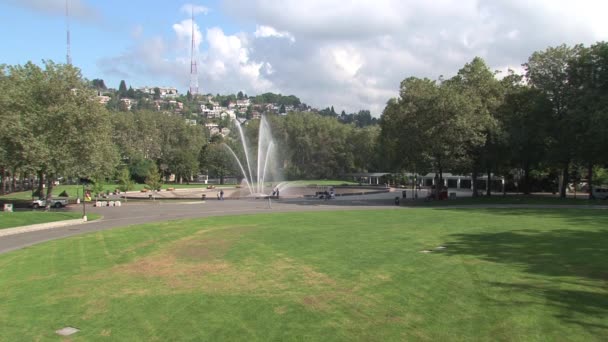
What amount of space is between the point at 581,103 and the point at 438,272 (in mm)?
41490

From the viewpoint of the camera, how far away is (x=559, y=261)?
15430 millimetres

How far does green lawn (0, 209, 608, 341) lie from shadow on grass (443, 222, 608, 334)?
0.06m

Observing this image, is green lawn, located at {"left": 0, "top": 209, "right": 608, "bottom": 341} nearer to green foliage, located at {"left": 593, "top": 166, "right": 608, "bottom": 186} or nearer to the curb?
the curb

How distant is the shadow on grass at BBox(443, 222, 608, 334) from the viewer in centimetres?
1043

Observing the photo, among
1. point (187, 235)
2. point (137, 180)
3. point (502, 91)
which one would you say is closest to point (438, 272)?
point (187, 235)

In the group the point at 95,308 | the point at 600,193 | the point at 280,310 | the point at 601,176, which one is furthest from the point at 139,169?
the point at 280,310

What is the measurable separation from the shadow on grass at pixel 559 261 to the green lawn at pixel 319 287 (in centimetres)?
6

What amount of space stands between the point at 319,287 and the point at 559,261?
8.72 meters

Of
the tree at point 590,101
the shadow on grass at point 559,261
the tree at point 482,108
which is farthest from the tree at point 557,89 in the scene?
the shadow on grass at point 559,261

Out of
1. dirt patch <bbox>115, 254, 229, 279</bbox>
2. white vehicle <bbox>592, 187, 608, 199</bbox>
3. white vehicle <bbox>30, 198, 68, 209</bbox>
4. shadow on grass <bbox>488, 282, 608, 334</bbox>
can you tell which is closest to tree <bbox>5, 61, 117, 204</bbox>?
white vehicle <bbox>30, 198, 68, 209</bbox>

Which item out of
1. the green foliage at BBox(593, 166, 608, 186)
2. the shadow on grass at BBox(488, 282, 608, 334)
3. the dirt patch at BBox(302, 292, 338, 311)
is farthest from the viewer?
the green foliage at BBox(593, 166, 608, 186)

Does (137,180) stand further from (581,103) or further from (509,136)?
(581,103)

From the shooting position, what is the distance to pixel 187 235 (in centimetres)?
2612

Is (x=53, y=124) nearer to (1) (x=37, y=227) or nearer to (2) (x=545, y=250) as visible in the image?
(1) (x=37, y=227)
